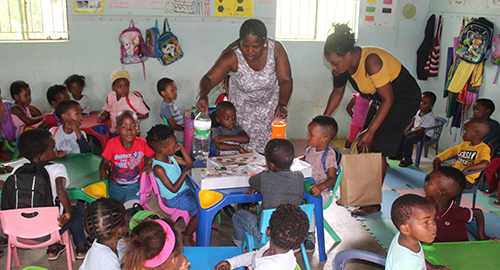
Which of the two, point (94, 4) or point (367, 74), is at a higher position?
point (94, 4)

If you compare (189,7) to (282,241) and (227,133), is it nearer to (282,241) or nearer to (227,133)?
(227,133)

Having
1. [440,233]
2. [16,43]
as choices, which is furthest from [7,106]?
[440,233]

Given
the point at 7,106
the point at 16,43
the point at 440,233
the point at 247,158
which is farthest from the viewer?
the point at 16,43

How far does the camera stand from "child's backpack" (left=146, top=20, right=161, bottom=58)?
18.0ft

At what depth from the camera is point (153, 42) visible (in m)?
5.54

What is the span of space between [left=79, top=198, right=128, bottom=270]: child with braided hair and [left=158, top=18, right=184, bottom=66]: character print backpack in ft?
13.4

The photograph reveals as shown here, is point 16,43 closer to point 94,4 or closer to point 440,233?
point 94,4

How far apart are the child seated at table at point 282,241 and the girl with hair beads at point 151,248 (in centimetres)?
39

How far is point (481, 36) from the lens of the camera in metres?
4.78

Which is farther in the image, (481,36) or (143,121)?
(143,121)

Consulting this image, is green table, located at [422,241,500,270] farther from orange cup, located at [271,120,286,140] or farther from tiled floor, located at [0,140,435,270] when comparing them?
orange cup, located at [271,120,286,140]

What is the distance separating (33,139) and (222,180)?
1.27m

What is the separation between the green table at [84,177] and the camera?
A: 2.64 metres

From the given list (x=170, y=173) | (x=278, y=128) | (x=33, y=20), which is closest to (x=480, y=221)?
(x=278, y=128)
